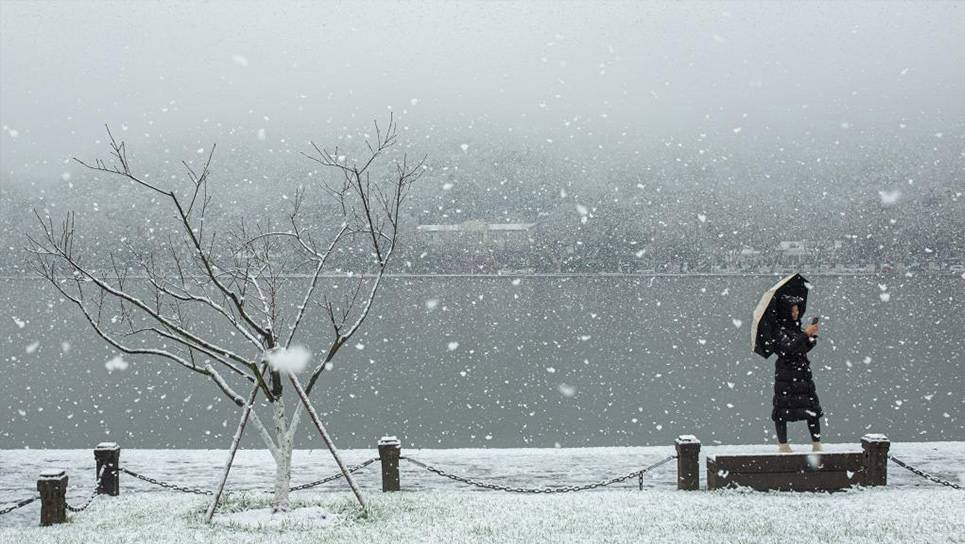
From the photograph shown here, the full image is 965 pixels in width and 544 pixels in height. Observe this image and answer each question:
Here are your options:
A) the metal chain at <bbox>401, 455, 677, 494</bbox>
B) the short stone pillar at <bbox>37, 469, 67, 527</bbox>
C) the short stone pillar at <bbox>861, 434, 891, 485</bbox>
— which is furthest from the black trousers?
the short stone pillar at <bbox>37, 469, 67, 527</bbox>

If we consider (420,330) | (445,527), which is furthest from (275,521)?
(420,330)

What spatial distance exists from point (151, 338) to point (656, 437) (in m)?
39.3

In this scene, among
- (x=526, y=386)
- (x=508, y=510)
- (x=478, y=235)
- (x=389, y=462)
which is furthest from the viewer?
(x=478, y=235)

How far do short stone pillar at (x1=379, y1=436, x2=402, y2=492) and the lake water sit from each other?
12.3 metres

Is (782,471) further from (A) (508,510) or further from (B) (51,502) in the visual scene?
(B) (51,502)

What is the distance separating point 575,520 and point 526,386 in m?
26.0

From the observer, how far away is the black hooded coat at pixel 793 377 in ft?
30.0

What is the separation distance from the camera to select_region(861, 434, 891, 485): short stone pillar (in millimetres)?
9078

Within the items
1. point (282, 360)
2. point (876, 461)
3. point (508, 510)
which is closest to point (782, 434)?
point (876, 461)

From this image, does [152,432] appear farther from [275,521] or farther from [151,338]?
[151,338]

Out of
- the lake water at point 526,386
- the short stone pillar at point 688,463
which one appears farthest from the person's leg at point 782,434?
the lake water at point 526,386

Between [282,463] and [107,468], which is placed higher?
[282,463]

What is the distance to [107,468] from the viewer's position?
9289 millimetres

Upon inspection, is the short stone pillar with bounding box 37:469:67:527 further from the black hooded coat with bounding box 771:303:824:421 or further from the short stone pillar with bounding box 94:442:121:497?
the black hooded coat with bounding box 771:303:824:421
